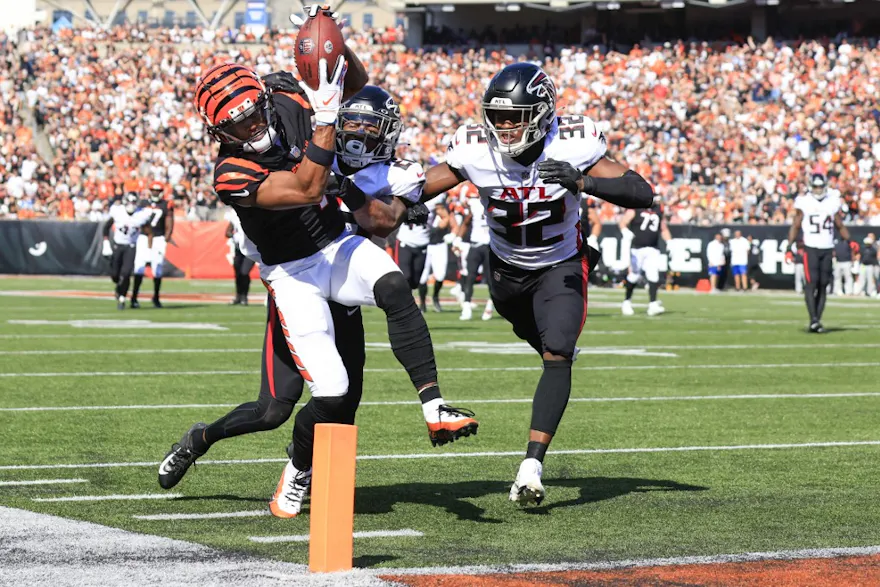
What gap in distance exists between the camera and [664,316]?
19.1m

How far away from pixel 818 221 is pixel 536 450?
1081 centimetres

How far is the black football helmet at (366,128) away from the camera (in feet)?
18.4

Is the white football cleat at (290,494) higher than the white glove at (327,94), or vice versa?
the white glove at (327,94)

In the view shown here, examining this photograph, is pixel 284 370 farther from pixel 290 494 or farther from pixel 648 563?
pixel 648 563

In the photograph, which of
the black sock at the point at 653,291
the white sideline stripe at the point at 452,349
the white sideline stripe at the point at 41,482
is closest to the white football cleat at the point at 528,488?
the white sideline stripe at the point at 41,482

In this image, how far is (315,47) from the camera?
484cm

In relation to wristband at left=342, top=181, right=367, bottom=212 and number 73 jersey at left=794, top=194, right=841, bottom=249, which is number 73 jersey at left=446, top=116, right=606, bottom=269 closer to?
wristband at left=342, top=181, right=367, bottom=212

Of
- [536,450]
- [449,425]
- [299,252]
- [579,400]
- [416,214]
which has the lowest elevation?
[579,400]

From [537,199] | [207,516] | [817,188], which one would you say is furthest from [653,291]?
[207,516]

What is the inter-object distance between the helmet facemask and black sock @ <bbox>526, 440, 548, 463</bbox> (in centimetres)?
125

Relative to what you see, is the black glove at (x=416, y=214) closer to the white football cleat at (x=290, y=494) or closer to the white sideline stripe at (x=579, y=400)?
the white football cleat at (x=290, y=494)

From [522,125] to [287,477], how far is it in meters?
1.63

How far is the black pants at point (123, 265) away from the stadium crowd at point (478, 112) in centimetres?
1175

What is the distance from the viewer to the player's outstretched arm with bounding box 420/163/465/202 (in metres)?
5.76
